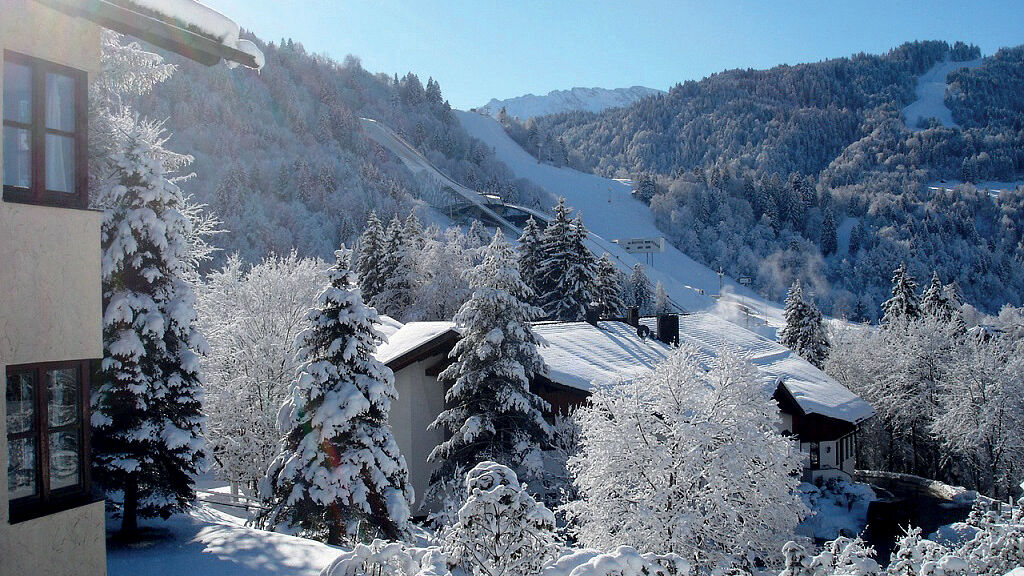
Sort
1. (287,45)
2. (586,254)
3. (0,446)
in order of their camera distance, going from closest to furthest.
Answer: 1. (0,446)
2. (586,254)
3. (287,45)

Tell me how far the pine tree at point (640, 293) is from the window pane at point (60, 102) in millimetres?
74434

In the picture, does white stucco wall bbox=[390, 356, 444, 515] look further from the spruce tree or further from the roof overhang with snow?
the spruce tree

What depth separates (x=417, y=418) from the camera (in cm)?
2319

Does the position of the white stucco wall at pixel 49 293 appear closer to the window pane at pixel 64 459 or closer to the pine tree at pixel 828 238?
the window pane at pixel 64 459

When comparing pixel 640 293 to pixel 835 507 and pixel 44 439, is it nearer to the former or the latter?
pixel 835 507

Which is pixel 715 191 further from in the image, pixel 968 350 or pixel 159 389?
pixel 159 389

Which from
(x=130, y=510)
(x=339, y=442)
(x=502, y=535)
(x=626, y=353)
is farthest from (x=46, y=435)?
(x=626, y=353)

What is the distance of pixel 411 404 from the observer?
23.2m

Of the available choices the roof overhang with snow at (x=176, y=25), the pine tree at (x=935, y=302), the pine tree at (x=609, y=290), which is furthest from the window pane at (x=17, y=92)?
the pine tree at (x=935, y=302)

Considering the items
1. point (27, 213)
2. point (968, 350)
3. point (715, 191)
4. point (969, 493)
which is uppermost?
point (715, 191)

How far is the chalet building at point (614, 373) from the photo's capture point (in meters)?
23.0

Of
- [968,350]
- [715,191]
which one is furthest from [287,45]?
[968,350]

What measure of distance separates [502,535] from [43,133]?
5404 mm

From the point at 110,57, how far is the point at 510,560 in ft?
34.7
